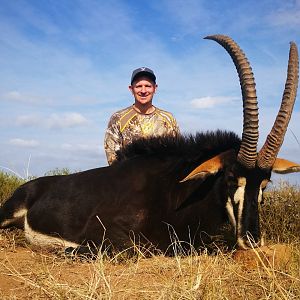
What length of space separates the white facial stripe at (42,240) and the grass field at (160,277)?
0.50 ft

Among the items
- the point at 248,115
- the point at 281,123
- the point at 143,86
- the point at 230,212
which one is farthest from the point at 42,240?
the point at 281,123

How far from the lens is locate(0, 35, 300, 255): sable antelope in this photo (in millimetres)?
4359

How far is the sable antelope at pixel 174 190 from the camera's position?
14.3 ft

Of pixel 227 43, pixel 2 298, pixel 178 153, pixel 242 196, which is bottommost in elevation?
pixel 2 298

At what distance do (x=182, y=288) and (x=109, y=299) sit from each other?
438 millimetres

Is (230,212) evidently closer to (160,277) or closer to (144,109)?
(160,277)

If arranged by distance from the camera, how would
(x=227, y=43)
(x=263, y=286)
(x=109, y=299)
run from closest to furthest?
(x=109, y=299) < (x=263, y=286) < (x=227, y=43)

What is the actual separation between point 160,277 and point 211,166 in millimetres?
1415

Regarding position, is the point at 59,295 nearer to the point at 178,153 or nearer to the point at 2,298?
the point at 2,298

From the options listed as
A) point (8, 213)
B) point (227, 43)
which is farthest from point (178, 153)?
point (8, 213)

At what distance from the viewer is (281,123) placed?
4391mm

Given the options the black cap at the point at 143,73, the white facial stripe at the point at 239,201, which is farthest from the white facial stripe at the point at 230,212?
the black cap at the point at 143,73

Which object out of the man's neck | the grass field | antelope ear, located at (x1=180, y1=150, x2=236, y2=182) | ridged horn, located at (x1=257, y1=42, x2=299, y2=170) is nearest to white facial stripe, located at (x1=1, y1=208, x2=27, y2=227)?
the grass field

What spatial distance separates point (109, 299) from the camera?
2691 mm
